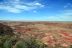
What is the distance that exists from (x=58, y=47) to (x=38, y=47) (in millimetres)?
4927

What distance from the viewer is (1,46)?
11.8m

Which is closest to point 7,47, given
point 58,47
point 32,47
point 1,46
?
point 1,46

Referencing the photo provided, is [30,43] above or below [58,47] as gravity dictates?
above

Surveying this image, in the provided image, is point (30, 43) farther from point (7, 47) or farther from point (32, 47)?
point (7, 47)

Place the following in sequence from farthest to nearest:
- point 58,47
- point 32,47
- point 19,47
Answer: point 58,47, point 32,47, point 19,47

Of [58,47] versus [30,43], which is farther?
[58,47]

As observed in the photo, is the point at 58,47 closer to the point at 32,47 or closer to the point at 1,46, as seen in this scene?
the point at 32,47

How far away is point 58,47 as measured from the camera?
17281 mm

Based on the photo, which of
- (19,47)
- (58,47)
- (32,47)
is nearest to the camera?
(19,47)

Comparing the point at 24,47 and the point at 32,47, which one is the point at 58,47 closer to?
the point at 32,47

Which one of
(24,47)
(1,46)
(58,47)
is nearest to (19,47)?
(24,47)

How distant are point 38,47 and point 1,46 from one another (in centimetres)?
296

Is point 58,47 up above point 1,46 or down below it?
below

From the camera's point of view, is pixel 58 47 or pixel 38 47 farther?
pixel 58 47
